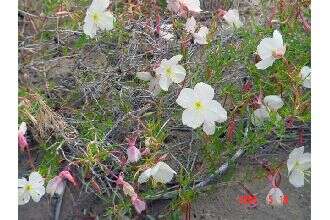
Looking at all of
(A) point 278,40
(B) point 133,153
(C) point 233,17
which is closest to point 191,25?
(C) point 233,17

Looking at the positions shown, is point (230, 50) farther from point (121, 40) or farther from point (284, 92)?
point (121, 40)

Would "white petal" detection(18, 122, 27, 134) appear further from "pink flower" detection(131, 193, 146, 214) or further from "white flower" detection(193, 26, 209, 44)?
"white flower" detection(193, 26, 209, 44)

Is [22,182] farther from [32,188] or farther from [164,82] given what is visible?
[164,82]

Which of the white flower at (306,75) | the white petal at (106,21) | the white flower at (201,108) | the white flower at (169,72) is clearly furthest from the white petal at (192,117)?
the white petal at (106,21)

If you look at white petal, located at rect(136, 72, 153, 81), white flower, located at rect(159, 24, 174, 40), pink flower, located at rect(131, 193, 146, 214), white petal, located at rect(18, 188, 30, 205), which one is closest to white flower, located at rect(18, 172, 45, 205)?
white petal, located at rect(18, 188, 30, 205)

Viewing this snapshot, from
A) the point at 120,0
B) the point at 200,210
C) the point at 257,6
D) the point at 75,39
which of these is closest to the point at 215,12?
the point at 257,6

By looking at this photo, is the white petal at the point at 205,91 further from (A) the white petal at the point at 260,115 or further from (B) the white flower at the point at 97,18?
(B) the white flower at the point at 97,18
